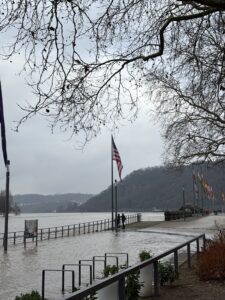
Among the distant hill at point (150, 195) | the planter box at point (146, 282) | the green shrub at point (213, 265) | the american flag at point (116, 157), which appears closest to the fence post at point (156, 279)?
the planter box at point (146, 282)

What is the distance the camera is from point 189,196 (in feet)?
484

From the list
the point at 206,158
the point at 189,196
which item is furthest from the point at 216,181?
the point at 206,158

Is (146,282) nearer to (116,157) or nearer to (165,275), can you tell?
(165,275)

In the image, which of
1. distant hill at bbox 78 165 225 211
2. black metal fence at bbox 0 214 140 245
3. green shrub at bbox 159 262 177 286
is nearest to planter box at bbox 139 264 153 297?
green shrub at bbox 159 262 177 286

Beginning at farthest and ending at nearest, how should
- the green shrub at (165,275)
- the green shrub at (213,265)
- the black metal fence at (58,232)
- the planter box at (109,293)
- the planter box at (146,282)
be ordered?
the black metal fence at (58,232)
the green shrub at (213,265)
the green shrub at (165,275)
the planter box at (146,282)
the planter box at (109,293)

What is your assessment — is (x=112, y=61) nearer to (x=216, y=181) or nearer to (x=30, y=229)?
(x=30, y=229)

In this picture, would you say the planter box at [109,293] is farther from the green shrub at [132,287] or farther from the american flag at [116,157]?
the american flag at [116,157]

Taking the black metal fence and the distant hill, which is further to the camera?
the distant hill

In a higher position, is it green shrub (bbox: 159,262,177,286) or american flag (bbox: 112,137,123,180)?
american flag (bbox: 112,137,123,180)

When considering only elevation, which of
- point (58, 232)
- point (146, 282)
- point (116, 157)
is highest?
point (116, 157)

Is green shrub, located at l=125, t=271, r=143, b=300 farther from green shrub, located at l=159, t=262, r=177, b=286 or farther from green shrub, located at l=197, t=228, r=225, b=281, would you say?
green shrub, located at l=197, t=228, r=225, b=281

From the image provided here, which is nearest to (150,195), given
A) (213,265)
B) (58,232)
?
(58,232)

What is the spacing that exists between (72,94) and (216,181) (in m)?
106

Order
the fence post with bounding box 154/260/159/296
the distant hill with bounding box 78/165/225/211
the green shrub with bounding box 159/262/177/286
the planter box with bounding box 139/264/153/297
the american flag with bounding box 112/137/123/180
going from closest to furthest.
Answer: the planter box with bounding box 139/264/153/297
the fence post with bounding box 154/260/159/296
the green shrub with bounding box 159/262/177/286
the american flag with bounding box 112/137/123/180
the distant hill with bounding box 78/165/225/211
